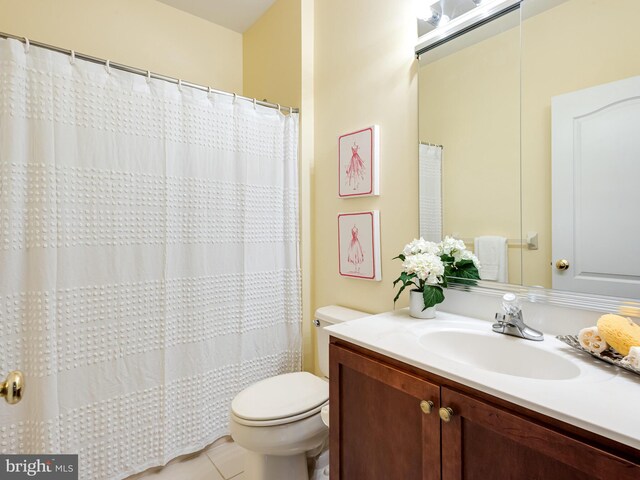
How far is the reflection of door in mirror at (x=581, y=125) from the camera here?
0.94 metres

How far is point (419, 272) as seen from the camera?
1.23 m

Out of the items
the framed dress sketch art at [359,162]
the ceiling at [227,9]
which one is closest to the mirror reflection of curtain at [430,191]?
the framed dress sketch art at [359,162]

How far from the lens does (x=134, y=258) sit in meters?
1.50

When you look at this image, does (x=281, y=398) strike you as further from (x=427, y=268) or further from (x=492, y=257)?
(x=492, y=257)

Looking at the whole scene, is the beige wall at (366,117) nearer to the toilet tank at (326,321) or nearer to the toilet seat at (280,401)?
the toilet tank at (326,321)

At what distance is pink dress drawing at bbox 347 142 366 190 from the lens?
1688mm

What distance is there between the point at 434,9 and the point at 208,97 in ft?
3.65

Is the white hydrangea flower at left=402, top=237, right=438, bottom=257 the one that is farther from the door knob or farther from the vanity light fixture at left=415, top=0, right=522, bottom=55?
the door knob

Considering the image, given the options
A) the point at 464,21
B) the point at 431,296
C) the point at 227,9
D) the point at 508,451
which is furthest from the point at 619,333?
the point at 227,9

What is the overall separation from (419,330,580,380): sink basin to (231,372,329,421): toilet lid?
57 cm

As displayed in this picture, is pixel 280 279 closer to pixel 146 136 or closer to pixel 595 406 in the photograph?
pixel 146 136

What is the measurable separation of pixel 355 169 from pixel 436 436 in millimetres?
1244

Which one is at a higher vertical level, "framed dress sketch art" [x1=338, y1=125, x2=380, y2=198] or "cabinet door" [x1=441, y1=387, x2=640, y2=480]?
"framed dress sketch art" [x1=338, y1=125, x2=380, y2=198]

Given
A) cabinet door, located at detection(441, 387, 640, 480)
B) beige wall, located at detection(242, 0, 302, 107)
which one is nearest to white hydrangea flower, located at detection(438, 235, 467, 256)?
cabinet door, located at detection(441, 387, 640, 480)
